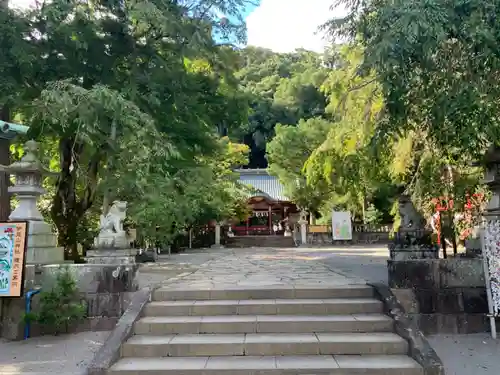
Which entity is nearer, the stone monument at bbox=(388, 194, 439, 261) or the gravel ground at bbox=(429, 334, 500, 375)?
the gravel ground at bbox=(429, 334, 500, 375)

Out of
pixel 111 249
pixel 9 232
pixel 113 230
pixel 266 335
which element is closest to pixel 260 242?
pixel 113 230

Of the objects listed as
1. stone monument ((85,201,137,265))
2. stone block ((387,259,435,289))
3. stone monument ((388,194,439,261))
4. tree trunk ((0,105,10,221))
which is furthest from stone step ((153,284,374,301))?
tree trunk ((0,105,10,221))

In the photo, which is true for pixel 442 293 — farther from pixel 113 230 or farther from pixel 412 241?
pixel 113 230

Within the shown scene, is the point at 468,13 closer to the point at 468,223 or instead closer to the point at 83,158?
the point at 468,223

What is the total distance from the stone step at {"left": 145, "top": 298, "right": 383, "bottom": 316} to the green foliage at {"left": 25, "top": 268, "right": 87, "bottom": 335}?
1.10 meters

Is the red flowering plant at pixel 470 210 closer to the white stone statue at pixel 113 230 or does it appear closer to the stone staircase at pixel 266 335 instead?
the stone staircase at pixel 266 335

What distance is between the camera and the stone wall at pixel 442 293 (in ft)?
20.1

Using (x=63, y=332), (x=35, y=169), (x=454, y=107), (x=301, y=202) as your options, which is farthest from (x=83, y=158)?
(x=301, y=202)

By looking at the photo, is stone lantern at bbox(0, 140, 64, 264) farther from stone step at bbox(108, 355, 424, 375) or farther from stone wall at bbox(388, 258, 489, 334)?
stone wall at bbox(388, 258, 489, 334)

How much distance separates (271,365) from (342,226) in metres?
→ 21.2

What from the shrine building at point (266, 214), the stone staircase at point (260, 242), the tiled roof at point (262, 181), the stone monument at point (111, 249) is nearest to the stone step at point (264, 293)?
the stone monument at point (111, 249)

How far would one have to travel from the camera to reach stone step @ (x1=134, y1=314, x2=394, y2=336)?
5.47 metres

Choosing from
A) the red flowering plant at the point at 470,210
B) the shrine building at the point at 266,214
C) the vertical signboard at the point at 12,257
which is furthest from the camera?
the shrine building at the point at 266,214

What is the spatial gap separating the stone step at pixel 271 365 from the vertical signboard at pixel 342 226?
2049cm
